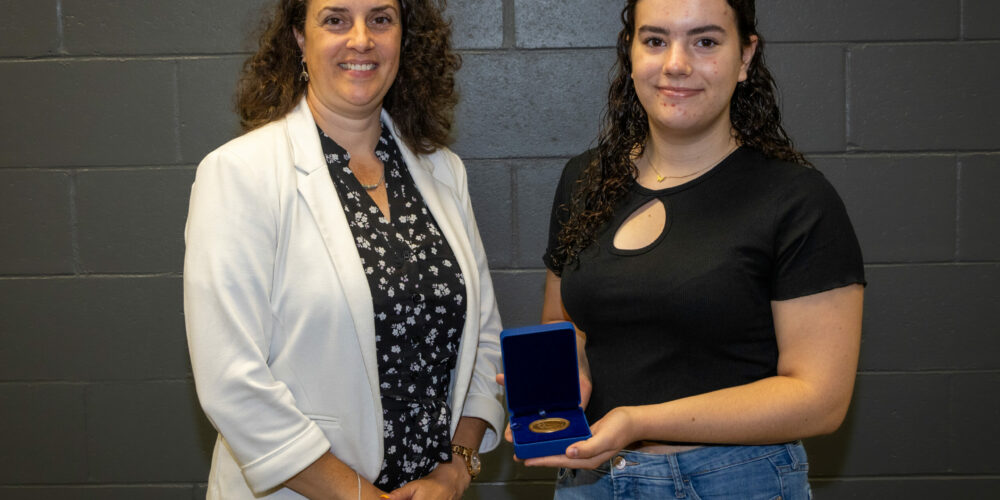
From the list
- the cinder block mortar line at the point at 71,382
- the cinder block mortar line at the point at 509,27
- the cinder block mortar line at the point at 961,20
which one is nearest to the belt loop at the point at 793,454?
the cinder block mortar line at the point at 509,27

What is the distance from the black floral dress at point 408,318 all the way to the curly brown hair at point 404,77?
15 centimetres

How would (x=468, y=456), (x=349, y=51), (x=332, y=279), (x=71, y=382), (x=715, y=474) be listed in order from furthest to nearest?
(x=71, y=382), (x=468, y=456), (x=349, y=51), (x=332, y=279), (x=715, y=474)

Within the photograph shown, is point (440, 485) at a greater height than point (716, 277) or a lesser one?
lesser

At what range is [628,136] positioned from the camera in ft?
5.60

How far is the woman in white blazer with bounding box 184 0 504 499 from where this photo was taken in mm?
1456

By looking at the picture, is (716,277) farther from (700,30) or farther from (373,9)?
(373,9)

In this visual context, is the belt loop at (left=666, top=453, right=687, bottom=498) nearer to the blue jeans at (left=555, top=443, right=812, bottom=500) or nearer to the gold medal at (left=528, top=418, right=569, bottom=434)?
the blue jeans at (left=555, top=443, right=812, bottom=500)

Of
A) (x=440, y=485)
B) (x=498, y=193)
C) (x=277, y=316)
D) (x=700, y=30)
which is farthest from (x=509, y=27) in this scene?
(x=440, y=485)

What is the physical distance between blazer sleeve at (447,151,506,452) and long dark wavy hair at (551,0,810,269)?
0.22 metres

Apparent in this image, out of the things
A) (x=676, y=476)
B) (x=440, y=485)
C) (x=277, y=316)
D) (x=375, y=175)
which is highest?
(x=375, y=175)

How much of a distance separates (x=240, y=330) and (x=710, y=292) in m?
0.82

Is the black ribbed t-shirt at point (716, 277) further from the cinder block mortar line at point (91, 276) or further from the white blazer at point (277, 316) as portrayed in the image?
the cinder block mortar line at point (91, 276)

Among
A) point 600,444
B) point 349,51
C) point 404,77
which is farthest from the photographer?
point 404,77

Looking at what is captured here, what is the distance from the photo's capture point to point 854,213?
2326 millimetres
